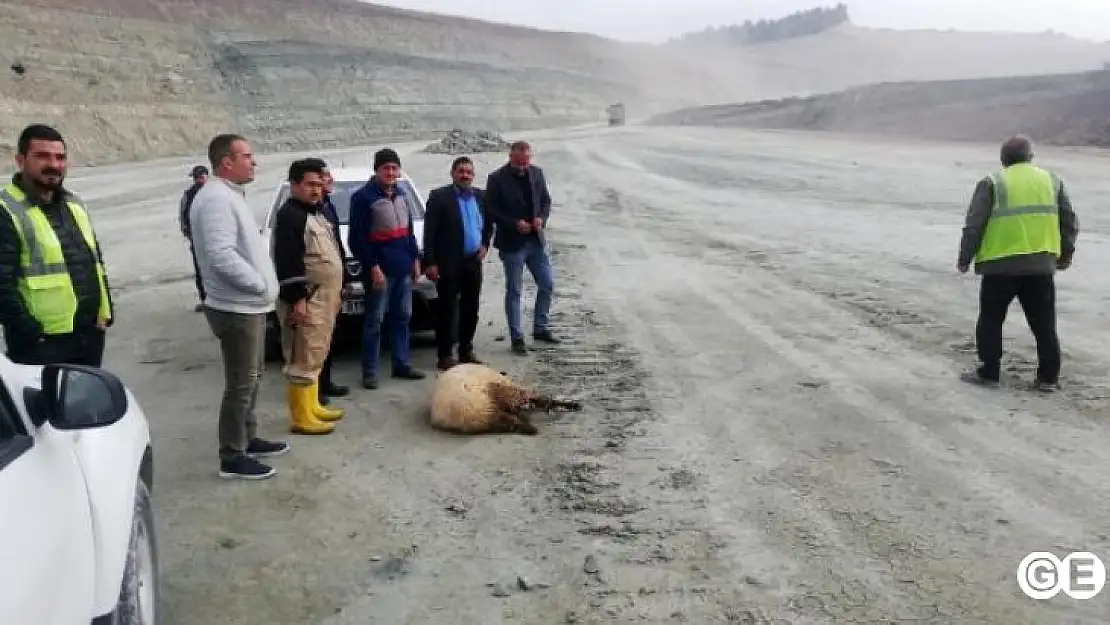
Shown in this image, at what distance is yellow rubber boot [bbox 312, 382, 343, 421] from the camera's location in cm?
636

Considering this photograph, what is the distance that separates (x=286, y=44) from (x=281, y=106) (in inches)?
304

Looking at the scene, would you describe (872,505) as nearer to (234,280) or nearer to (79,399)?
(234,280)

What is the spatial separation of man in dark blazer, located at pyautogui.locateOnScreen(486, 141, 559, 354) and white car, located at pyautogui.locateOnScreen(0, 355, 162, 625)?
17.5ft

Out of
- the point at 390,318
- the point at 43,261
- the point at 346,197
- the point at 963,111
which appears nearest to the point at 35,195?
the point at 43,261

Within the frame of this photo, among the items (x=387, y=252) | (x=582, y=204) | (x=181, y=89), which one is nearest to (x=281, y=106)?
(x=181, y=89)

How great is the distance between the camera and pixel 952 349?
7.98 meters

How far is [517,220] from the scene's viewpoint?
8.41 m

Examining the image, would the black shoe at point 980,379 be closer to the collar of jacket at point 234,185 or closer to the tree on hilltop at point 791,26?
the collar of jacket at point 234,185

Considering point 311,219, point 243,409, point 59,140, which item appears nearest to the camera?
point 59,140

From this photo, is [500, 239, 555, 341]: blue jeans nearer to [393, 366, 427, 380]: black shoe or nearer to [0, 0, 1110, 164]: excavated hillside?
[393, 366, 427, 380]: black shoe

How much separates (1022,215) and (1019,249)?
27 centimetres

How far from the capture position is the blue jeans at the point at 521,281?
846 cm

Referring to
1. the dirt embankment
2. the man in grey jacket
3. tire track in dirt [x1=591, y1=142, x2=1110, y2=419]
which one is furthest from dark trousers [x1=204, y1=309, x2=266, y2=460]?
the dirt embankment

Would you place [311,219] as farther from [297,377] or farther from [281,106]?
[281,106]
